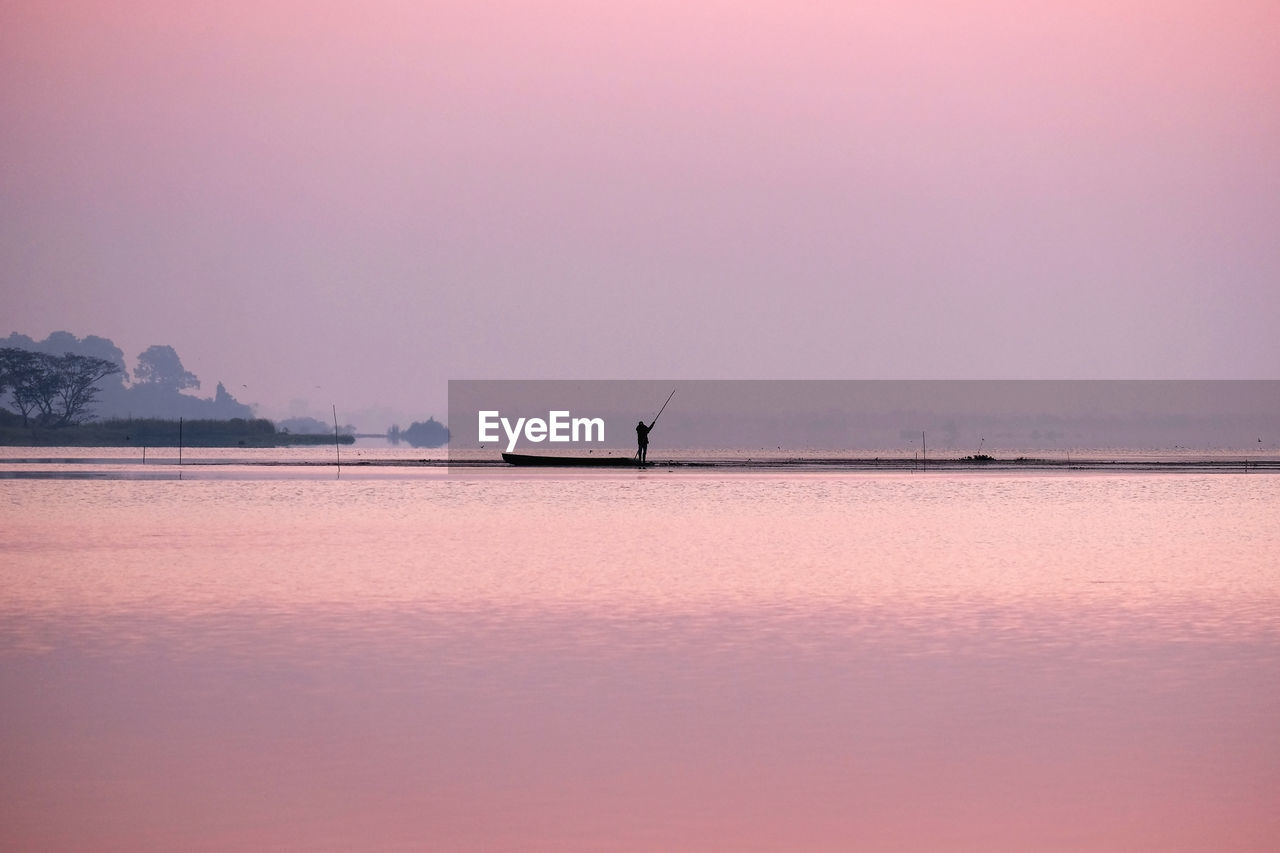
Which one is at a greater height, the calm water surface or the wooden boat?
the wooden boat

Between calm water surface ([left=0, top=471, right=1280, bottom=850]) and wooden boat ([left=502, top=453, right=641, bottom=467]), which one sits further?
wooden boat ([left=502, top=453, right=641, bottom=467])

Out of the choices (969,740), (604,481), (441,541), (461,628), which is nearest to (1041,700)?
(969,740)

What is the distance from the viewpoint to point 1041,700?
13305mm

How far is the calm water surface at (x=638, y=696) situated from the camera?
9.33 metres

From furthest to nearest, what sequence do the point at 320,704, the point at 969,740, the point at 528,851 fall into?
the point at 320,704 < the point at 969,740 < the point at 528,851

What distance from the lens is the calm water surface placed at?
367 inches

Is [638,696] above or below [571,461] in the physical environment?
below

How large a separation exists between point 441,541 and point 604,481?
Result: 135ft

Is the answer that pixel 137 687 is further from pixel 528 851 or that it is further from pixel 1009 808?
pixel 1009 808

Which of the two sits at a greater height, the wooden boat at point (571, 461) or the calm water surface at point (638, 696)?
the wooden boat at point (571, 461)

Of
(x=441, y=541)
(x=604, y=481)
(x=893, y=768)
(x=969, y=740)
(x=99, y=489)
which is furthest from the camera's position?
(x=604, y=481)

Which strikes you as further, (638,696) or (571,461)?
(571,461)

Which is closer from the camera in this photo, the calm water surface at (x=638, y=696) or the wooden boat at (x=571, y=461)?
the calm water surface at (x=638, y=696)

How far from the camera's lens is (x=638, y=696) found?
13.5m
